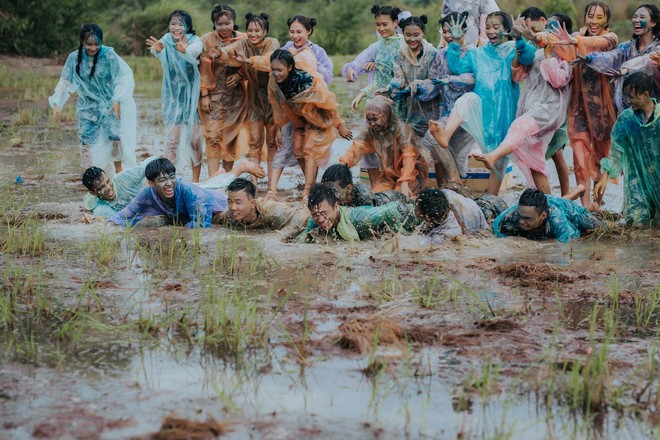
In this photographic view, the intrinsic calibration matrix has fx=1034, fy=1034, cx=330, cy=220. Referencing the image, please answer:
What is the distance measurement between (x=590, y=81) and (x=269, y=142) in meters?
3.05

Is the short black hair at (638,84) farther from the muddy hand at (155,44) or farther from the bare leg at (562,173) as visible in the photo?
the muddy hand at (155,44)

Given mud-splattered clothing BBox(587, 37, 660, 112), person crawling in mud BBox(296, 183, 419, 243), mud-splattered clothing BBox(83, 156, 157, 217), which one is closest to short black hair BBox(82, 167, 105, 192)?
mud-splattered clothing BBox(83, 156, 157, 217)

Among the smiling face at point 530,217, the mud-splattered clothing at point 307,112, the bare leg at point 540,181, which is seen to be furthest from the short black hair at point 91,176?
the bare leg at point 540,181

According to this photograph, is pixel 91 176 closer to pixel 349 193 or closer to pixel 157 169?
pixel 157 169

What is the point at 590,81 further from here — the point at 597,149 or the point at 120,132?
the point at 120,132

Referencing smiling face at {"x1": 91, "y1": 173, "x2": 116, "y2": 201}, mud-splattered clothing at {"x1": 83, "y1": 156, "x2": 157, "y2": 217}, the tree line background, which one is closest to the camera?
smiling face at {"x1": 91, "y1": 173, "x2": 116, "y2": 201}

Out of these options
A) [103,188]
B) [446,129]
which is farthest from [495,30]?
[103,188]

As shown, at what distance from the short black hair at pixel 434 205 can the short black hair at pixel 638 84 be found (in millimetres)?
1586

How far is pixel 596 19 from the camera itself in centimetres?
866

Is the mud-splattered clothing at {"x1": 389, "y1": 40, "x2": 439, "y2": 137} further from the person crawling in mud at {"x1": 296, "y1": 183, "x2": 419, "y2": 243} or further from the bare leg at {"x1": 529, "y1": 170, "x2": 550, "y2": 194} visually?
the person crawling in mud at {"x1": 296, "y1": 183, "x2": 419, "y2": 243}

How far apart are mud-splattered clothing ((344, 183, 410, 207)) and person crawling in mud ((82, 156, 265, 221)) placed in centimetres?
106

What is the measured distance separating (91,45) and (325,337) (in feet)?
17.7

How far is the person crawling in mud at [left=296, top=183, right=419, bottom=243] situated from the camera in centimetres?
744

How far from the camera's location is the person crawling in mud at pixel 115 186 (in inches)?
332
